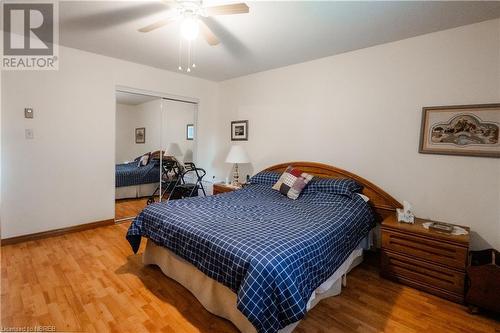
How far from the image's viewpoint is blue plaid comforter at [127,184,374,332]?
55.8 inches

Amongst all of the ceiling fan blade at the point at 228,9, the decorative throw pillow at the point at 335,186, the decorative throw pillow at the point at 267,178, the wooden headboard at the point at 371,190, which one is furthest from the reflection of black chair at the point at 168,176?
the ceiling fan blade at the point at 228,9

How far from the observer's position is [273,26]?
2.48 metres

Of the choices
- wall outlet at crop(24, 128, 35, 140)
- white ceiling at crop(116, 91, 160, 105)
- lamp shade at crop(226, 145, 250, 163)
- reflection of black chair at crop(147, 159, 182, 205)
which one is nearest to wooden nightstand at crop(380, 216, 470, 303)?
lamp shade at crop(226, 145, 250, 163)

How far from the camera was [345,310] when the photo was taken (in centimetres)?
194

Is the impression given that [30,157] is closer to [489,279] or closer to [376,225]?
[376,225]

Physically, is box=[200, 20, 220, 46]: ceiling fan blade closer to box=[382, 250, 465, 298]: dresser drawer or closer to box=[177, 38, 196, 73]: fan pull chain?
box=[177, 38, 196, 73]: fan pull chain

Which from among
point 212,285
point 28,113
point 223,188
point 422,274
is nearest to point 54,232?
point 28,113

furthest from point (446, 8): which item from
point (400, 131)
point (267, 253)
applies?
point (267, 253)

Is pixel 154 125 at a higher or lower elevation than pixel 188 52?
lower

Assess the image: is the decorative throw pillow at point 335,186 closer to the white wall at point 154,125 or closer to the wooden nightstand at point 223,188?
the wooden nightstand at point 223,188

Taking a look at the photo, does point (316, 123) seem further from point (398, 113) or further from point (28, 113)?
point (28, 113)

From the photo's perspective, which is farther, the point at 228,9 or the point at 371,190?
the point at 371,190

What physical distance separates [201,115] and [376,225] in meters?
3.39

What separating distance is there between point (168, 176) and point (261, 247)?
3241 millimetres
